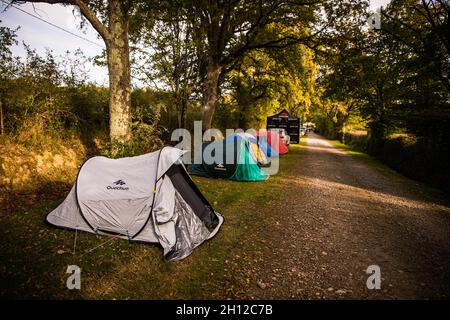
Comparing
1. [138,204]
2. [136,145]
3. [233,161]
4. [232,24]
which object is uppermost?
[232,24]

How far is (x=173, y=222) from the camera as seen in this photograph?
517 cm

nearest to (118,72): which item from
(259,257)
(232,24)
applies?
(259,257)

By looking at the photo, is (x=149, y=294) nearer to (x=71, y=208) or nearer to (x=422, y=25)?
(x=71, y=208)

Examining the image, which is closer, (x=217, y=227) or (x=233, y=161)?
(x=217, y=227)

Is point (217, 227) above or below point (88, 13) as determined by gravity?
below

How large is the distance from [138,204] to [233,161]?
6.05 m

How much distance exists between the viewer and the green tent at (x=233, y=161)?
10789 mm

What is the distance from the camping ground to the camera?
3918 millimetres

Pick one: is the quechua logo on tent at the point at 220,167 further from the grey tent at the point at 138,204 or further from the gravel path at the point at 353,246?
the grey tent at the point at 138,204

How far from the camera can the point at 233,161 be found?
1082 centimetres

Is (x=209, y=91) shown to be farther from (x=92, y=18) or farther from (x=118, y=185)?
(x=118, y=185)

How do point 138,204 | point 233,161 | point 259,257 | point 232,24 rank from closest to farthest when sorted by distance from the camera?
point 259,257, point 138,204, point 233,161, point 232,24

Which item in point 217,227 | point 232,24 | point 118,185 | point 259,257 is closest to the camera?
point 259,257

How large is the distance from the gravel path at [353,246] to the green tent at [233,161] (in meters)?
1.96
